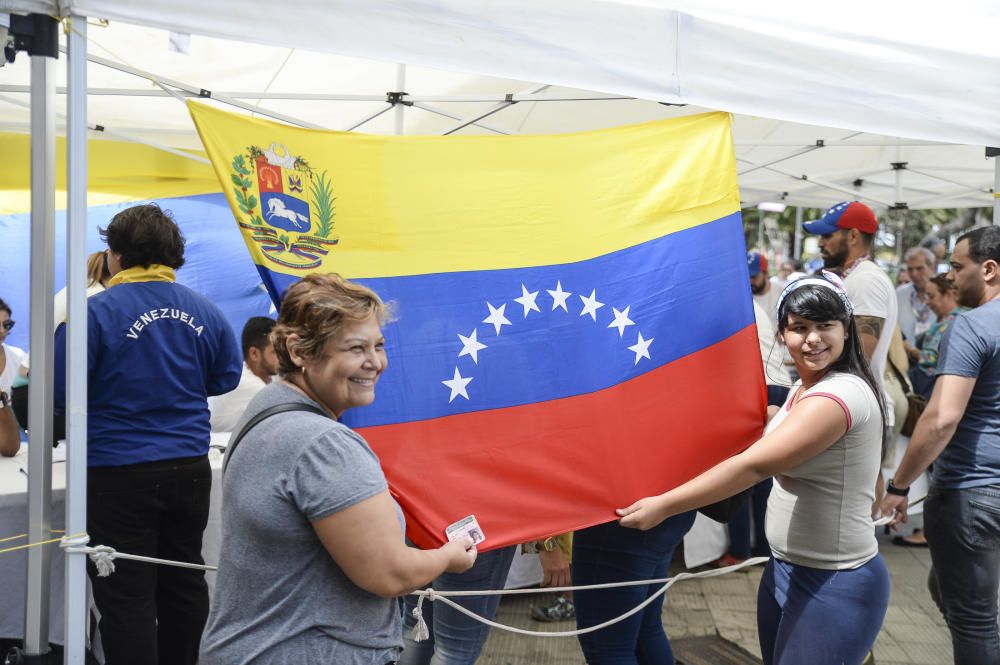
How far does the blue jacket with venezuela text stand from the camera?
9.04ft

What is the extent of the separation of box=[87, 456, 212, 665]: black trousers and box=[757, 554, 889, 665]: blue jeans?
1.95m

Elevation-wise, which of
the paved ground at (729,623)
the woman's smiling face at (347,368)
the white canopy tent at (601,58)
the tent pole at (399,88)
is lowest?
the paved ground at (729,623)

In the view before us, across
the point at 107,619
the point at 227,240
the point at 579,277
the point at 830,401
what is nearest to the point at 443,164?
the point at 579,277

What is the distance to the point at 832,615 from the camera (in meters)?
2.16

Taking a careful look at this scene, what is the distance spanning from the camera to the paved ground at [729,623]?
3.89 meters

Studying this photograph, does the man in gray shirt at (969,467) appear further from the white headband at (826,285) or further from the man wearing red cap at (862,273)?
the man wearing red cap at (862,273)

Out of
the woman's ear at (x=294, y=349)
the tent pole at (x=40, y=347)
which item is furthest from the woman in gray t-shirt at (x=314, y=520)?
the tent pole at (x=40, y=347)

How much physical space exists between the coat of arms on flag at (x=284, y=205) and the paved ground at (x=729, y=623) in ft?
7.73

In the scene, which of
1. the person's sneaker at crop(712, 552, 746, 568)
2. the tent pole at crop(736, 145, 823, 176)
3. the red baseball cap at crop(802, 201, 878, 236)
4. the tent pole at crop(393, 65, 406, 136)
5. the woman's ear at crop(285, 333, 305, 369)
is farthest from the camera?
the tent pole at crop(736, 145, 823, 176)

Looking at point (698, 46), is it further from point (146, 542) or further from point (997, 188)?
point (146, 542)

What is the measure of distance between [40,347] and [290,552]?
1.02 meters

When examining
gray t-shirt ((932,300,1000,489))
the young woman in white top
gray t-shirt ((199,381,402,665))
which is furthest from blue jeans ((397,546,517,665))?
gray t-shirt ((932,300,1000,489))

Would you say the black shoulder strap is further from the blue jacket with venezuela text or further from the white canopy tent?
the blue jacket with venezuela text

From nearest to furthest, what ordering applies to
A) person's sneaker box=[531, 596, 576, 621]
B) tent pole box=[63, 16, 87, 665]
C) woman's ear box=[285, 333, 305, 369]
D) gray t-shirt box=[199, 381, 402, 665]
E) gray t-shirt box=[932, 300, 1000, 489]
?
1. gray t-shirt box=[199, 381, 402, 665]
2. woman's ear box=[285, 333, 305, 369]
3. tent pole box=[63, 16, 87, 665]
4. gray t-shirt box=[932, 300, 1000, 489]
5. person's sneaker box=[531, 596, 576, 621]
